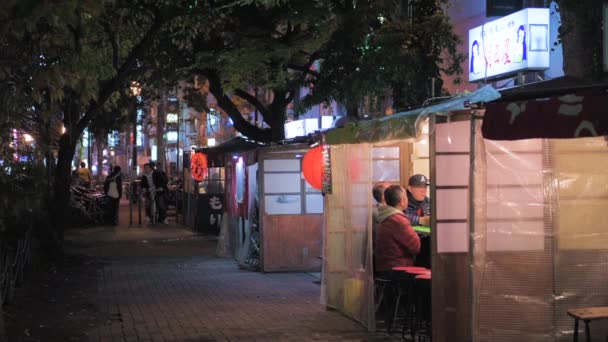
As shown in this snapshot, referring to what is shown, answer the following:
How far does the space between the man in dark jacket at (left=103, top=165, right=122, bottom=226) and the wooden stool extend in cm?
2064

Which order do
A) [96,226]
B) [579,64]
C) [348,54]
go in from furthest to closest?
[96,226] → [348,54] → [579,64]

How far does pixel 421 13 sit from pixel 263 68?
4317mm

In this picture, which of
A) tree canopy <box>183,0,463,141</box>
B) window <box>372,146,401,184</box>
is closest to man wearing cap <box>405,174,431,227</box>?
window <box>372,146,401,184</box>

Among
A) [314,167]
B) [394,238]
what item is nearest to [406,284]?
[394,238]

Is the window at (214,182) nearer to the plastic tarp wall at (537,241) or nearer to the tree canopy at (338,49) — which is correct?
the tree canopy at (338,49)

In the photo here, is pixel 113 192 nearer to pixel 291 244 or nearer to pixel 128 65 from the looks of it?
pixel 128 65

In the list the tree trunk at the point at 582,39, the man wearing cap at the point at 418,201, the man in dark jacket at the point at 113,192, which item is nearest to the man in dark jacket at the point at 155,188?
the man in dark jacket at the point at 113,192

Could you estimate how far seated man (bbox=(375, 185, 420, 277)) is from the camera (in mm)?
9266

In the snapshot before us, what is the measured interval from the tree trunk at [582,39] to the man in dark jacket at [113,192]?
16610mm

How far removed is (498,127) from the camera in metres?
6.49

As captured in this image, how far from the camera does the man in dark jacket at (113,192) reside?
25375 mm

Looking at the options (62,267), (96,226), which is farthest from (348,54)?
(96,226)

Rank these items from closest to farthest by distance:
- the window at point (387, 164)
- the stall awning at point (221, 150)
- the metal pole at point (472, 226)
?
the metal pole at point (472, 226)
the window at point (387, 164)
the stall awning at point (221, 150)

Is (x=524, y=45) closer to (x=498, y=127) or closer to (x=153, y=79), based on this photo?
(x=498, y=127)
